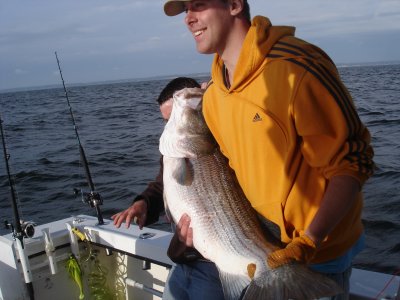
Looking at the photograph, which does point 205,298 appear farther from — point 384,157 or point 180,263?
point 384,157

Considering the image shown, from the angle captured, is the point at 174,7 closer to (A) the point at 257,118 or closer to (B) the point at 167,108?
(A) the point at 257,118

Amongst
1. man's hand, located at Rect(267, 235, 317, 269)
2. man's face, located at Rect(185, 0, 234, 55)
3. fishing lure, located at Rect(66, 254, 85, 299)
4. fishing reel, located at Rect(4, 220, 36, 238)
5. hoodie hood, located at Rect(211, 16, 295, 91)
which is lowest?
fishing lure, located at Rect(66, 254, 85, 299)

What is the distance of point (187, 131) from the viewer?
303 centimetres

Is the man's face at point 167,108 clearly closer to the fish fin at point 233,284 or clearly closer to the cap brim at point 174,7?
the cap brim at point 174,7

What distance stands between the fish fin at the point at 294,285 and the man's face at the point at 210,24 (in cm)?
118

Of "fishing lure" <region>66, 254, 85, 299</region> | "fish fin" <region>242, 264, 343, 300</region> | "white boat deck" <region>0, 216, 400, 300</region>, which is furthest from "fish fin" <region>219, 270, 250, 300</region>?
"fishing lure" <region>66, 254, 85, 299</region>

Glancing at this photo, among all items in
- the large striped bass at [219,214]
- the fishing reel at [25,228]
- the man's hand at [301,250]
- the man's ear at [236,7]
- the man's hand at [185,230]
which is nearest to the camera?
the man's hand at [301,250]

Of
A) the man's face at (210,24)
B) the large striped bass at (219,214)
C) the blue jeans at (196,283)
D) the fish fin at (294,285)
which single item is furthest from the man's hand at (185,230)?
the man's face at (210,24)

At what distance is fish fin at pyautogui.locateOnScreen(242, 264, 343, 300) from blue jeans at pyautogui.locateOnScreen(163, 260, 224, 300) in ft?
2.08

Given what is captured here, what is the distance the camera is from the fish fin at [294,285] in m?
2.12

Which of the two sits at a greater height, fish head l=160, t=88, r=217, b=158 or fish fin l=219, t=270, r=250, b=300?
fish head l=160, t=88, r=217, b=158

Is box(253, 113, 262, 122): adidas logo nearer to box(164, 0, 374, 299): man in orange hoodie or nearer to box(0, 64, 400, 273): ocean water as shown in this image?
box(164, 0, 374, 299): man in orange hoodie

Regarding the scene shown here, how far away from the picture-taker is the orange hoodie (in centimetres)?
205

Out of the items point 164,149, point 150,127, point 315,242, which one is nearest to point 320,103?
point 315,242
